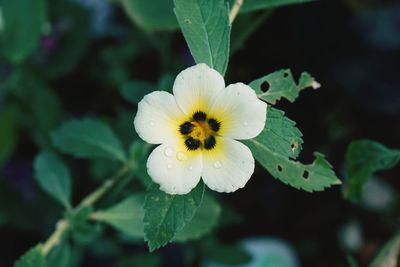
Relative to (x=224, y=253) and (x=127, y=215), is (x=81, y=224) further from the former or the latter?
(x=224, y=253)

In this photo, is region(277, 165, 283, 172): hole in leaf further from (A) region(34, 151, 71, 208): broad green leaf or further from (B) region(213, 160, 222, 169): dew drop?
(A) region(34, 151, 71, 208): broad green leaf

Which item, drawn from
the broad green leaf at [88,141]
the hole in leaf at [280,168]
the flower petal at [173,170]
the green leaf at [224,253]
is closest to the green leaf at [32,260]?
the broad green leaf at [88,141]

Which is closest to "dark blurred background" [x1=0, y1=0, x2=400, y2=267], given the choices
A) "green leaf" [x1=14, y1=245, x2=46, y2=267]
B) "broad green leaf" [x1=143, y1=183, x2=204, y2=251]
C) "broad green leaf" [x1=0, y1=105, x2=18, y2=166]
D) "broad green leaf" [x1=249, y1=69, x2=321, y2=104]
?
"broad green leaf" [x1=0, y1=105, x2=18, y2=166]

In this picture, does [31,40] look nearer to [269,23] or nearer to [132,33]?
[132,33]

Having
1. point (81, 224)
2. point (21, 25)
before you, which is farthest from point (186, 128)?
point (21, 25)

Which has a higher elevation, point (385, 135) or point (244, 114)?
point (244, 114)

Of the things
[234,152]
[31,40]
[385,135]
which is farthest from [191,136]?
[385,135]
